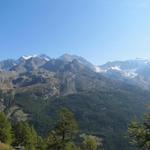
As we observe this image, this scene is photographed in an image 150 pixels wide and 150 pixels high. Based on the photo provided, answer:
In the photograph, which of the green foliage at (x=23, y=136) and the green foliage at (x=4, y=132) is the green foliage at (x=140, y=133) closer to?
the green foliage at (x=4, y=132)

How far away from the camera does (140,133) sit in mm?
33188

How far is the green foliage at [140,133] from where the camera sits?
109 feet

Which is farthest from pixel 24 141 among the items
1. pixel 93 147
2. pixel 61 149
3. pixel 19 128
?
pixel 61 149

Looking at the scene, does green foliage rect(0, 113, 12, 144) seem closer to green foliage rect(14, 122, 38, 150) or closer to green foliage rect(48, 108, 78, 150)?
green foliage rect(14, 122, 38, 150)

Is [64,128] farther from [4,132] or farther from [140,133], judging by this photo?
[4,132]

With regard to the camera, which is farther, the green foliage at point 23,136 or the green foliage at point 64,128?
the green foliage at point 23,136

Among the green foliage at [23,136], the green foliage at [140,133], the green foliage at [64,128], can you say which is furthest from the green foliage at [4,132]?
the green foliage at [140,133]

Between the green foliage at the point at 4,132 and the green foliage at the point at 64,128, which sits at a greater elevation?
the green foliage at the point at 64,128

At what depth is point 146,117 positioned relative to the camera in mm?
34344

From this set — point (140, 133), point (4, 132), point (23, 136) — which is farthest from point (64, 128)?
point (23, 136)

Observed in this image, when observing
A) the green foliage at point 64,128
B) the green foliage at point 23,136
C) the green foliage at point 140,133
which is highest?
the green foliage at point 140,133

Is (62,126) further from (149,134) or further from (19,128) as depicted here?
(19,128)

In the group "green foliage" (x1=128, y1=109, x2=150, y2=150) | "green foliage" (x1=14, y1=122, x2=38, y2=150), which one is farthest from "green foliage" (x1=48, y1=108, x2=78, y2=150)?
"green foliage" (x1=14, y1=122, x2=38, y2=150)

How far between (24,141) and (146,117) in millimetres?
73309
